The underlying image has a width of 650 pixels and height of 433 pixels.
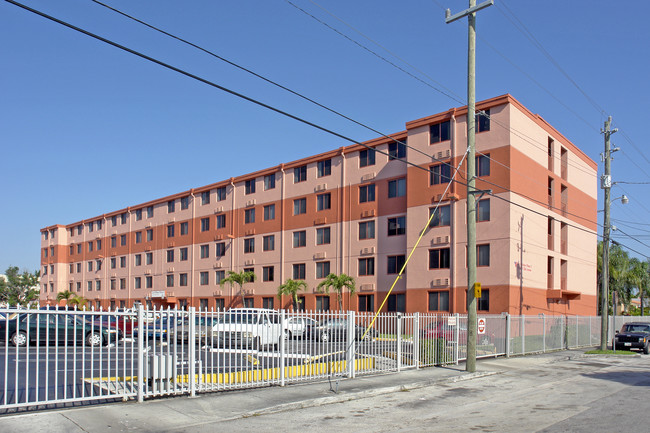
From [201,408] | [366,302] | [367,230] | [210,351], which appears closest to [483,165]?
[367,230]

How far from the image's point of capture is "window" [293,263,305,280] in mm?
47969

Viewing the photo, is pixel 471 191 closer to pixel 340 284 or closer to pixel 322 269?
pixel 340 284

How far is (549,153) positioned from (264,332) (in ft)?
105

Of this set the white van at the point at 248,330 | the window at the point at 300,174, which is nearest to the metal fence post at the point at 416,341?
the white van at the point at 248,330

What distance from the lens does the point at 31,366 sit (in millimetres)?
16641

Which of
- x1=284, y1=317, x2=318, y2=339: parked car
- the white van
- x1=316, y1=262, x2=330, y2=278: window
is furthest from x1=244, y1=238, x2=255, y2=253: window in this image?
the white van

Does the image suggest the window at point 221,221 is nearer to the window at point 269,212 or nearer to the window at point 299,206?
the window at point 269,212

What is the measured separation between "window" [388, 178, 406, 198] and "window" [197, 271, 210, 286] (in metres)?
22.9

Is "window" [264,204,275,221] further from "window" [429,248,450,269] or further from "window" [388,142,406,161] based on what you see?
"window" [429,248,450,269]

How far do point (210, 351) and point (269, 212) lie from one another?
3768cm

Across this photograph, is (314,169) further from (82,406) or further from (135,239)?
(82,406)

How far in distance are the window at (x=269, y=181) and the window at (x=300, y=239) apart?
5466mm

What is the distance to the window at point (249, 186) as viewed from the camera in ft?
175

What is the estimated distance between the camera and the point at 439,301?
37.5 meters
